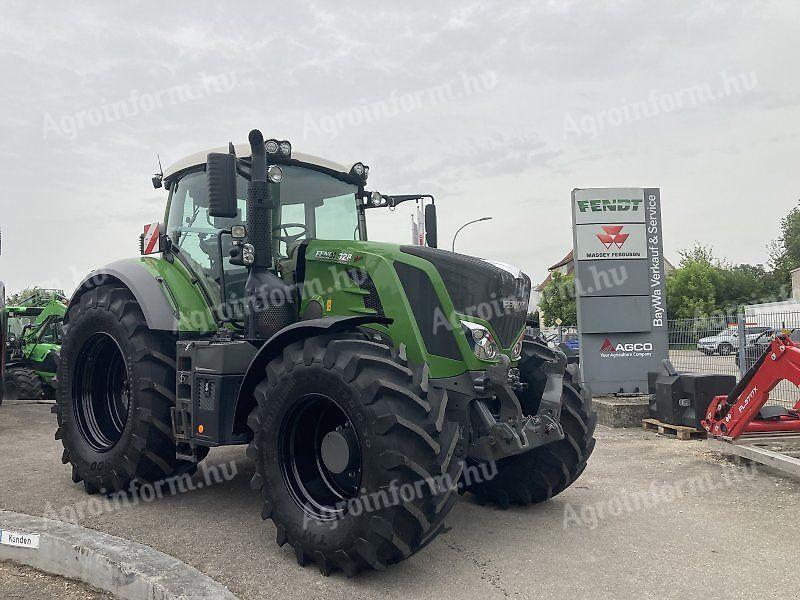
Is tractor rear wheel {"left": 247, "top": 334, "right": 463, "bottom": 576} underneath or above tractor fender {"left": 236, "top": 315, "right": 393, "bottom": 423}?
underneath

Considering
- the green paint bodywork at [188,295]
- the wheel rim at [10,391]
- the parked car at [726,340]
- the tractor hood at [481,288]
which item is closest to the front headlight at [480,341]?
the tractor hood at [481,288]

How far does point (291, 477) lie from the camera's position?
4.34 m

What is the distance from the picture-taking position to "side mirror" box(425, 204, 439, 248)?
20.9 feet

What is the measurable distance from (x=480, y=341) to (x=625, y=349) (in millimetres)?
7681

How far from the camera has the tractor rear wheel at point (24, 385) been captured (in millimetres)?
12906

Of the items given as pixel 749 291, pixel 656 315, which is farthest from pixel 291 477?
pixel 749 291

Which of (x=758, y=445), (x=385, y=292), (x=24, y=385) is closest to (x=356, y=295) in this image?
(x=385, y=292)

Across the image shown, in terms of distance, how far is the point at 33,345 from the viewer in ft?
45.0

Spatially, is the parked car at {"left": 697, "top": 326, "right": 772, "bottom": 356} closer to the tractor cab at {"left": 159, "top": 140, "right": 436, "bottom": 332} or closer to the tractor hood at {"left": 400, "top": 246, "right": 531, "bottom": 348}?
the tractor cab at {"left": 159, "top": 140, "right": 436, "bottom": 332}

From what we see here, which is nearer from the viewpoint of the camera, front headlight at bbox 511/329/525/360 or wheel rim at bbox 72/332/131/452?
front headlight at bbox 511/329/525/360

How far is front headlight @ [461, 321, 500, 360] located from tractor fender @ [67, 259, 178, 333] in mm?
2322

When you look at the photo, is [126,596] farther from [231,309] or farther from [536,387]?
[536,387]

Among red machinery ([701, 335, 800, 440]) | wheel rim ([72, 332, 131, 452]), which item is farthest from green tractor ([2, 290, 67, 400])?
red machinery ([701, 335, 800, 440])

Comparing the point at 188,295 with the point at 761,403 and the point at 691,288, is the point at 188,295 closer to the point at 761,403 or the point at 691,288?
the point at 761,403
